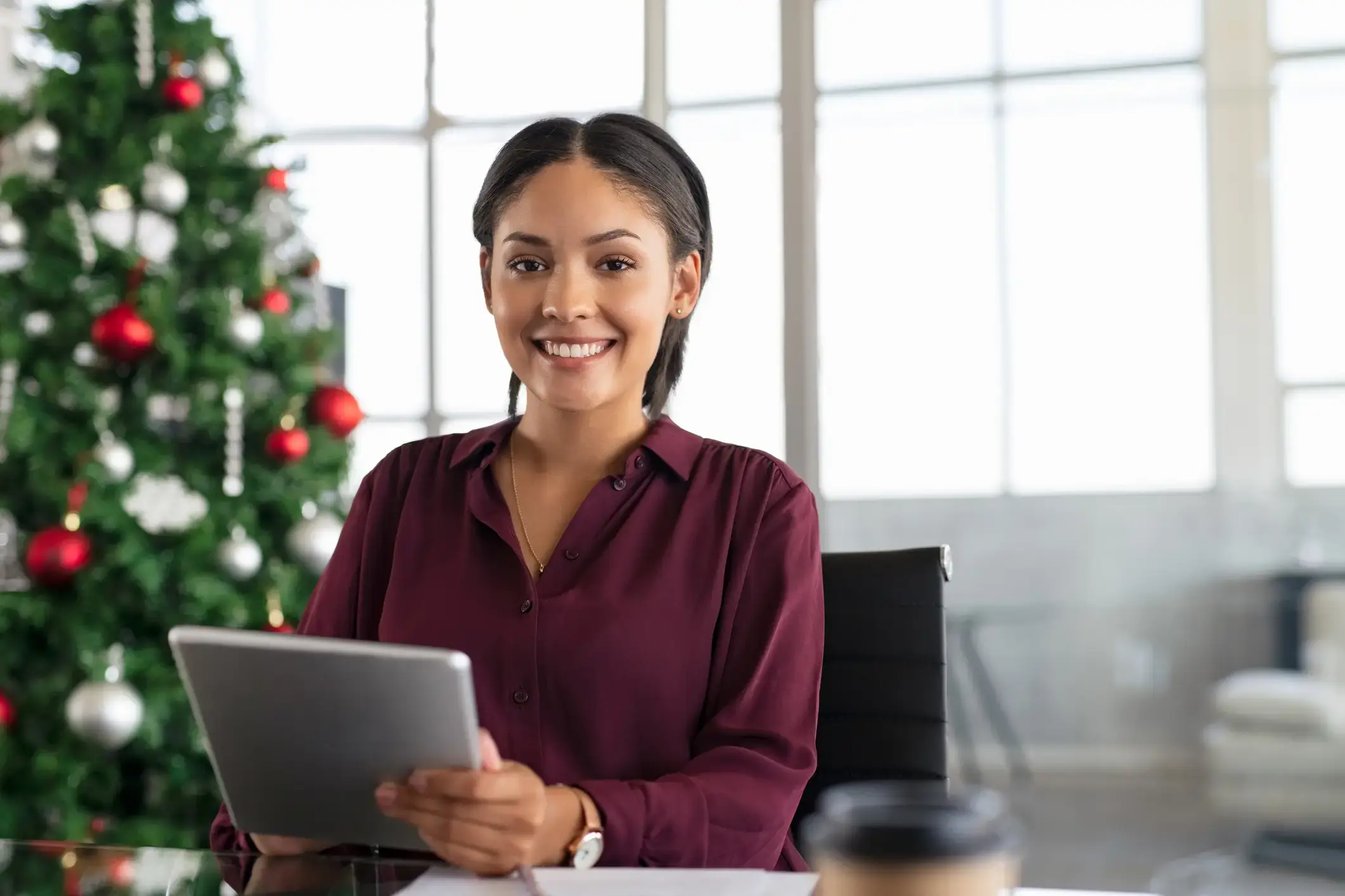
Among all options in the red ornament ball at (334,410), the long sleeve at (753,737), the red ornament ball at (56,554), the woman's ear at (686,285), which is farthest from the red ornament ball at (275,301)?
the long sleeve at (753,737)

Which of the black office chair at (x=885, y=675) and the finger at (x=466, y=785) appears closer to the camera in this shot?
the finger at (x=466, y=785)

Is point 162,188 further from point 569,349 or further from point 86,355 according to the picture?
point 569,349

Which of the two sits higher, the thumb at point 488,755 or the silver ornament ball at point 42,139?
the silver ornament ball at point 42,139

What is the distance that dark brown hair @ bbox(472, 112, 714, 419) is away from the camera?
137cm

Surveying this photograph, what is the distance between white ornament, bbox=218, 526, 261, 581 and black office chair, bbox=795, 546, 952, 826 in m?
1.69

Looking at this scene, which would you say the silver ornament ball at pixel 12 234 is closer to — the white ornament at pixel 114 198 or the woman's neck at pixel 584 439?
the white ornament at pixel 114 198

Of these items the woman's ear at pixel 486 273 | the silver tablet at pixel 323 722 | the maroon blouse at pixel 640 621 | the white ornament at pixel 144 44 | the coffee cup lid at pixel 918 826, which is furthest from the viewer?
the white ornament at pixel 144 44

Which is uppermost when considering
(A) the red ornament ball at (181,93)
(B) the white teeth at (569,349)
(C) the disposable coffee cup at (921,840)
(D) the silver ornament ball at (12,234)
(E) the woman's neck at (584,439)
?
(A) the red ornament ball at (181,93)

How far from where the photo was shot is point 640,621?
4.26 feet

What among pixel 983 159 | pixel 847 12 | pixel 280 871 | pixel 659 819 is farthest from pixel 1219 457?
pixel 280 871

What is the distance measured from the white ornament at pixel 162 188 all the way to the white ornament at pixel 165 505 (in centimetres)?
59

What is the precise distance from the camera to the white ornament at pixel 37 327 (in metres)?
2.75

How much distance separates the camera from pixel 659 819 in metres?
1.11

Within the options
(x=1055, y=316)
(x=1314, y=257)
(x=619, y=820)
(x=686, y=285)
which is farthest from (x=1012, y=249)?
(x=619, y=820)
